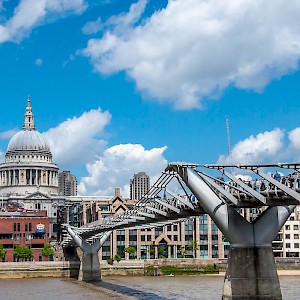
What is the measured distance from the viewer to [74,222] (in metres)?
195

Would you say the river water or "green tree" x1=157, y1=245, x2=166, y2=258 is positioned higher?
"green tree" x1=157, y1=245, x2=166, y2=258

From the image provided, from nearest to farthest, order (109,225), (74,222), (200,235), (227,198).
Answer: (227,198) < (109,225) < (200,235) < (74,222)

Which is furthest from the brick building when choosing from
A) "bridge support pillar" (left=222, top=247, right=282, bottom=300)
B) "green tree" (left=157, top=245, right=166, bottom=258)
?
"bridge support pillar" (left=222, top=247, right=282, bottom=300)

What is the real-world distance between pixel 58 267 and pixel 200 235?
31872 millimetres

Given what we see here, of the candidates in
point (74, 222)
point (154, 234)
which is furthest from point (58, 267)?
point (74, 222)

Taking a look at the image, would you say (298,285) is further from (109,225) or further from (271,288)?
(271,288)

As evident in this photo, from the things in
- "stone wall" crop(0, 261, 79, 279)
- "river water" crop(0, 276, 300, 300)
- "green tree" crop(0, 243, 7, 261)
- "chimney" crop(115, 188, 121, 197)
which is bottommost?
"river water" crop(0, 276, 300, 300)

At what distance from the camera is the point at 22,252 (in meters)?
142

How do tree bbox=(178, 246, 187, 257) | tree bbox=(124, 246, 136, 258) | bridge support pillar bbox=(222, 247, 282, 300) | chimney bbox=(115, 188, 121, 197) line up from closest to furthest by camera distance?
bridge support pillar bbox=(222, 247, 282, 300), tree bbox=(124, 246, 136, 258), tree bbox=(178, 246, 187, 257), chimney bbox=(115, 188, 121, 197)

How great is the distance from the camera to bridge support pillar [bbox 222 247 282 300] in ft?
166

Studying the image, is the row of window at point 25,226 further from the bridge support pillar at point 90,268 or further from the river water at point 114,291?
the river water at point 114,291

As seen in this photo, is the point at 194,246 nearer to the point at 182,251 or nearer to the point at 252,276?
the point at 182,251

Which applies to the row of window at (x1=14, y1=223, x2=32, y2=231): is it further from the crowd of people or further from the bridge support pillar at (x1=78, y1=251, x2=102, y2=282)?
the crowd of people

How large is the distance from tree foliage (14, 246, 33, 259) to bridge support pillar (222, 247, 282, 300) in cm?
9573
